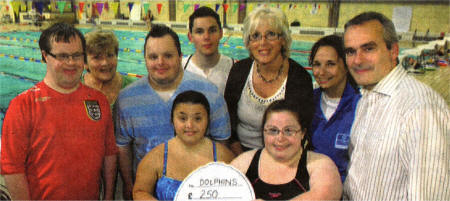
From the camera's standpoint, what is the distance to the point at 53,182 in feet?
2.99

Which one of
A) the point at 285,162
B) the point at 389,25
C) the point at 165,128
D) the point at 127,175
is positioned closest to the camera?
the point at 389,25

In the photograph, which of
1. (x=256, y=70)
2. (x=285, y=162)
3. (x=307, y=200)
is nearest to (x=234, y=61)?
(x=256, y=70)

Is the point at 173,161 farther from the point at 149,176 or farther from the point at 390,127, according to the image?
the point at 390,127

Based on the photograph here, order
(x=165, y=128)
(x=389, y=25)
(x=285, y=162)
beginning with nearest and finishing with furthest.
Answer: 1. (x=389, y=25)
2. (x=285, y=162)
3. (x=165, y=128)

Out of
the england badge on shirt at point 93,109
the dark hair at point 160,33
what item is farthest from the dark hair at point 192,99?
the england badge on shirt at point 93,109

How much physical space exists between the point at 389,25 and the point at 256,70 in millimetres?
456

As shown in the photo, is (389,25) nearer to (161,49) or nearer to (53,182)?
(161,49)

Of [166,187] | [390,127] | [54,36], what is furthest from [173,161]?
[390,127]

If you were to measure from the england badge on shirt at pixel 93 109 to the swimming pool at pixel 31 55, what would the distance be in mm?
169

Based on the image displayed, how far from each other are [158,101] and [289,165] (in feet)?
1.58

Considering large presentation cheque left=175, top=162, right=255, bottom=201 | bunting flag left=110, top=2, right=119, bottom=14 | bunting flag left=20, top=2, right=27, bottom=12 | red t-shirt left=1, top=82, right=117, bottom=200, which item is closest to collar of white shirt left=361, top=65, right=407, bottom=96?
large presentation cheque left=175, top=162, right=255, bottom=201

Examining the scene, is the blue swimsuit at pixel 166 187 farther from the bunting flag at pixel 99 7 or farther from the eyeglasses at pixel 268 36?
the bunting flag at pixel 99 7

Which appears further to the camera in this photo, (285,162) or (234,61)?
(234,61)

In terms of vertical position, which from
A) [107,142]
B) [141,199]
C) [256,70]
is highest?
[256,70]
